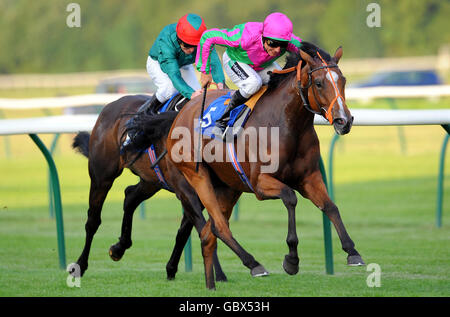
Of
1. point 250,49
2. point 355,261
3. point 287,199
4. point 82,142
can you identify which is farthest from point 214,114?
point 82,142

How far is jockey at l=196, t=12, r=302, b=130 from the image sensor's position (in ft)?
18.1

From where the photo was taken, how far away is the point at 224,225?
5609mm

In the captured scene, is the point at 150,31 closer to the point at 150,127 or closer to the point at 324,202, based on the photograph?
the point at 150,127

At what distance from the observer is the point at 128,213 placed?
7094 millimetres

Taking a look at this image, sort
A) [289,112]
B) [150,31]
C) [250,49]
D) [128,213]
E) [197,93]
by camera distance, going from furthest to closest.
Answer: [150,31] → [128,213] → [197,93] → [250,49] → [289,112]

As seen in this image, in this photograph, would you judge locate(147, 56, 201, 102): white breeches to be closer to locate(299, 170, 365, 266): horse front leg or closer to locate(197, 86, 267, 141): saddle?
locate(197, 86, 267, 141): saddle

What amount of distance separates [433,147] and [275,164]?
493 inches

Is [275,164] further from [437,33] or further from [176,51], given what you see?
[437,33]

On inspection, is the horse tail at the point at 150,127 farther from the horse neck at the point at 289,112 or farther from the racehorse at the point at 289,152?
the horse neck at the point at 289,112

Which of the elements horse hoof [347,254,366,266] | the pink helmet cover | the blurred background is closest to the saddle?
the pink helmet cover

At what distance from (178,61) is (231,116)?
1.27 meters

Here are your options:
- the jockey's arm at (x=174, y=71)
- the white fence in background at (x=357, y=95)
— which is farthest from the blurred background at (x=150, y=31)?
the jockey's arm at (x=174, y=71)
